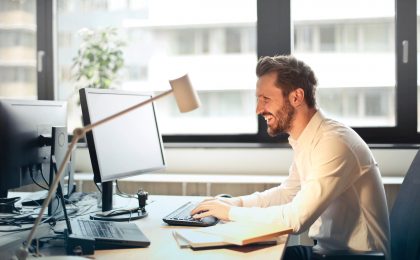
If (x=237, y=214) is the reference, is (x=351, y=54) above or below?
above

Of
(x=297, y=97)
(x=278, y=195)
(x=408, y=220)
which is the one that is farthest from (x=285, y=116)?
(x=408, y=220)

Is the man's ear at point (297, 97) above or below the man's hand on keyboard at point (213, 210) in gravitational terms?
above

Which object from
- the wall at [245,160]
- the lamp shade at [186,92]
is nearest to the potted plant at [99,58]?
the wall at [245,160]

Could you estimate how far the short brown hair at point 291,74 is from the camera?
1.96 meters

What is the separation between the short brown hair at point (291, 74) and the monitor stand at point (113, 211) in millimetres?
729

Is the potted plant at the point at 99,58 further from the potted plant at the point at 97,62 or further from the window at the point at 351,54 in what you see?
the window at the point at 351,54

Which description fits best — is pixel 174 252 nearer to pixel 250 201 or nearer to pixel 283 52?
pixel 250 201

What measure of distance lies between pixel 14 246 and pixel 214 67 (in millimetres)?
2164

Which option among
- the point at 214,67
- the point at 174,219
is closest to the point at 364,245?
the point at 174,219

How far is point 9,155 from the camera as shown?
1798 mm

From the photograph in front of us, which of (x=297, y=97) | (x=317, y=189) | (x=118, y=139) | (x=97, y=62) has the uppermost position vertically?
(x=97, y=62)

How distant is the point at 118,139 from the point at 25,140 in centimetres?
34

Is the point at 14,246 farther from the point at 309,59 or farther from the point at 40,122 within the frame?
the point at 309,59

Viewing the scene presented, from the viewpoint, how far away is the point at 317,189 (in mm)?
1667
